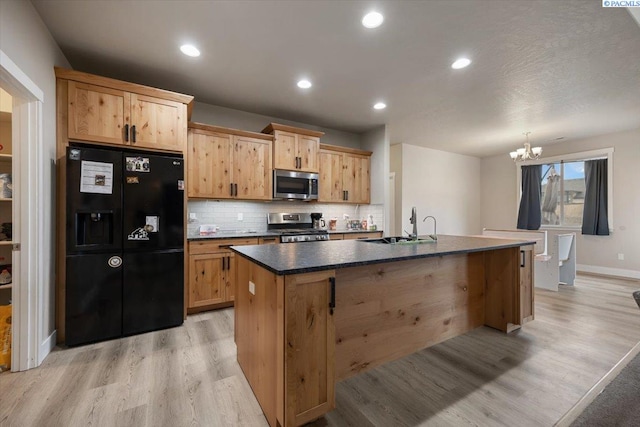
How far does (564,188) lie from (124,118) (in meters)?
7.86

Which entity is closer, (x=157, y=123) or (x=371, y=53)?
(x=371, y=53)

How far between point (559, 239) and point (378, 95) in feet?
11.6

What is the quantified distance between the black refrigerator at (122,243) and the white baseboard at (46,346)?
0.11 metres

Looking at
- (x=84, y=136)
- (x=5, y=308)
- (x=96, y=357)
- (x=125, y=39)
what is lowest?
(x=96, y=357)

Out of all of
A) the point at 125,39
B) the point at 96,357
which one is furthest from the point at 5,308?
the point at 125,39

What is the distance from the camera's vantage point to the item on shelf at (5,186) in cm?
221

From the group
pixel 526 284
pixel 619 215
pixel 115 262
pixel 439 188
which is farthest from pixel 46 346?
pixel 619 215

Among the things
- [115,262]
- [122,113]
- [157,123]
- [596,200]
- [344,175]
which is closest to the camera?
[115,262]

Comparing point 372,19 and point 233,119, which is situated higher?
point 372,19

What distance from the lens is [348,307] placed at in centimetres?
190

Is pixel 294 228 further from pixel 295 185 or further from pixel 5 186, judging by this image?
pixel 5 186

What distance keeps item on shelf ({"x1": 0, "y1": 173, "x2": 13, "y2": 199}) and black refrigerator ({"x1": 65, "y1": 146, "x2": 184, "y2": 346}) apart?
0.41 m

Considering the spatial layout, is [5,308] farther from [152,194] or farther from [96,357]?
[152,194]

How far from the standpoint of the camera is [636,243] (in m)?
4.86
